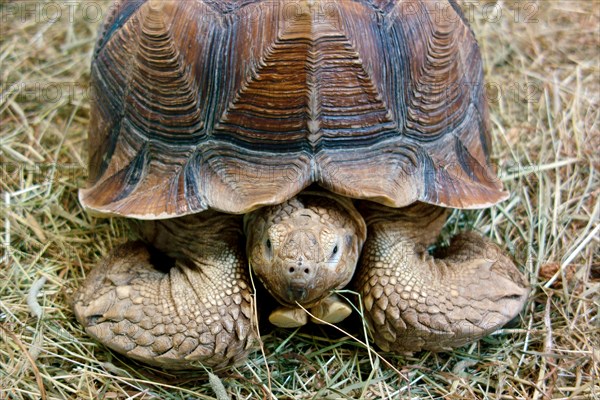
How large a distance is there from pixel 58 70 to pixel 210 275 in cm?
225

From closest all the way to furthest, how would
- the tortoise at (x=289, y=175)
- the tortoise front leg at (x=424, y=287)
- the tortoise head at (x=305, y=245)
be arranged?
the tortoise head at (x=305, y=245), the tortoise at (x=289, y=175), the tortoise front leg at (x=424, y=287)

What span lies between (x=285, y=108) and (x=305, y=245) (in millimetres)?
554

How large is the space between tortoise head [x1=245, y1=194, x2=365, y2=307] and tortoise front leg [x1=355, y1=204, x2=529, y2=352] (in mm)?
→ 120

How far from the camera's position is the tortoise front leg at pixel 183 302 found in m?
2.70

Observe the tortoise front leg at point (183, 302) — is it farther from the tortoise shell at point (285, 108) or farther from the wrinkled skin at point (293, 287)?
the tortoise shell at point (285, 108)

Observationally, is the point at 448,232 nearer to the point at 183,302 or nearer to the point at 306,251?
the point at 306,251

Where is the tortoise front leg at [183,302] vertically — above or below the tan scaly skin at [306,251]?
below

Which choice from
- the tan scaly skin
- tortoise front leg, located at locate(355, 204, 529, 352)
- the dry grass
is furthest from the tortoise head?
the dry grass

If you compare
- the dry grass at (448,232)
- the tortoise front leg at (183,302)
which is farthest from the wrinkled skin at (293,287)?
the dry grass at (448,232)

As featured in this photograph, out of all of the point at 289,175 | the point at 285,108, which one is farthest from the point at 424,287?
the point at 285,108

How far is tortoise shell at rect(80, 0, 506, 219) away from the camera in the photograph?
2.60 meters

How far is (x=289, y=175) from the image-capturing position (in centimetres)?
259

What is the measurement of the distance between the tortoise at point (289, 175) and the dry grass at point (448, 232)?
6.5 inches

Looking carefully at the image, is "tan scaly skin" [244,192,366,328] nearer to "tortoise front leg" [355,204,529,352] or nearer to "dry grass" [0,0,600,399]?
"tortoise front leg" [355,204,529,352]
